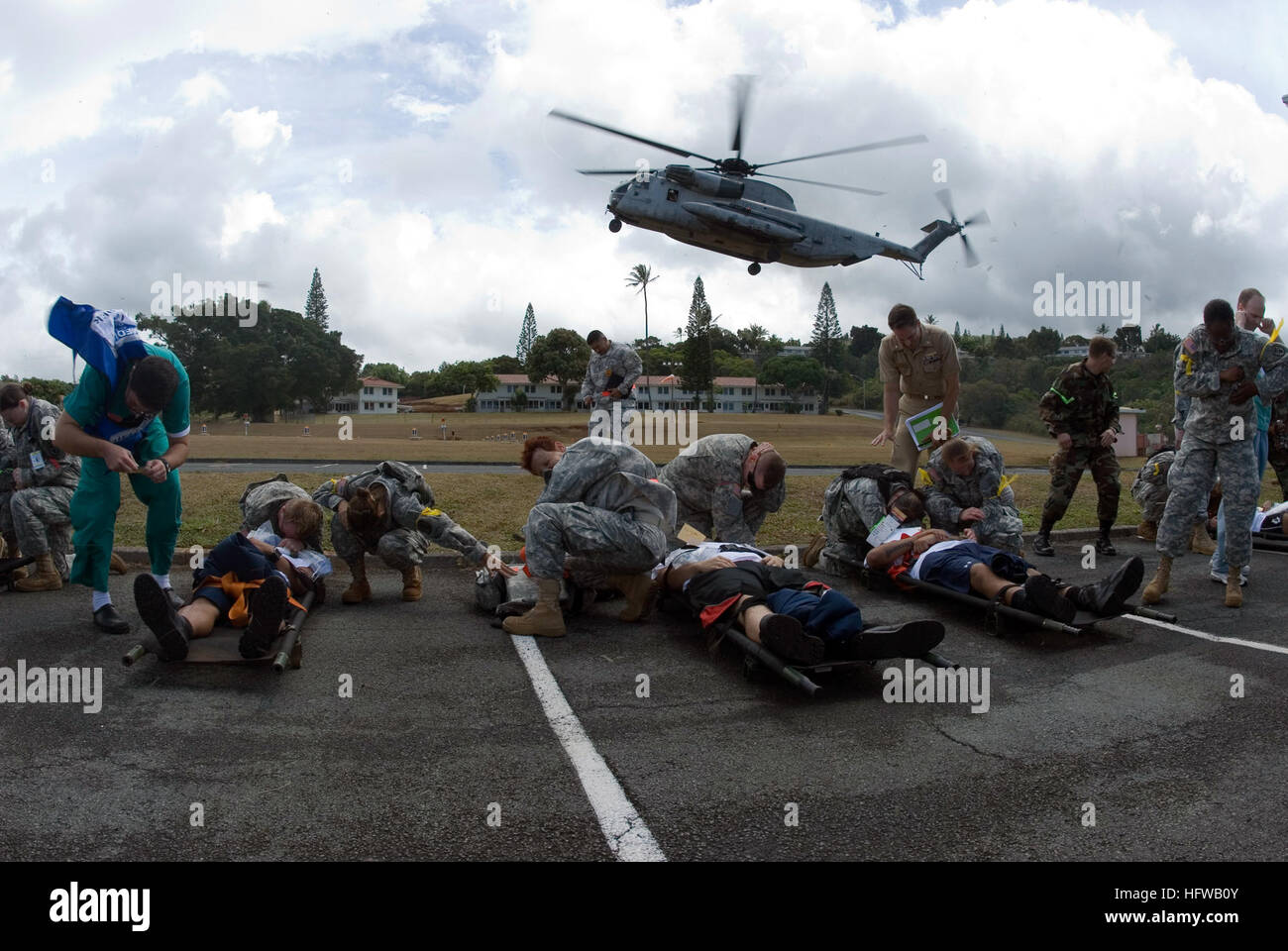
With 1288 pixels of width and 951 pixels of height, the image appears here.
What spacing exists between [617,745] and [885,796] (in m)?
1.15

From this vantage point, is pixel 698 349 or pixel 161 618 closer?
pixel 161 618

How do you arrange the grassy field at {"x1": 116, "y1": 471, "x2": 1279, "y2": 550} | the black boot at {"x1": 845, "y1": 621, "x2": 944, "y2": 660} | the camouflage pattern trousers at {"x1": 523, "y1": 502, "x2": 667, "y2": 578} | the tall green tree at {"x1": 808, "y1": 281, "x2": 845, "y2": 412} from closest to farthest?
the black boot at {"x1": 845, "y1": 621, "x2": 944, "y2": 660}
the camouflage pattern trousers at {"x1": 523, "y1": 502, "x2": 667, "y2": 578}
the grassy field at {"x1": 116, "y1": 471, "x2": 1279, "y2": 550}
the tall green tree at {"x1": 808, "y1": 281, "x2": 845, "y2": 412}

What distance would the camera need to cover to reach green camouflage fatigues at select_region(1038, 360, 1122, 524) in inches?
346

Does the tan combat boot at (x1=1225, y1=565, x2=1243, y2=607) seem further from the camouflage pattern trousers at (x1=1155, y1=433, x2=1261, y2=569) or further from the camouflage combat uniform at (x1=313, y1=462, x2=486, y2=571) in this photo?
the camouflage combat uniform at (x1=313, y1=462, x2=486, y2=571)

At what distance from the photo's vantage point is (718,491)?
22.5 feet

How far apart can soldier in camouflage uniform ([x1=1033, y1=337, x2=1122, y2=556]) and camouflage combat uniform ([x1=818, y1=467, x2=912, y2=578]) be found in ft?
7.84

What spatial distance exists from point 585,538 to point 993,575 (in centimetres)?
277

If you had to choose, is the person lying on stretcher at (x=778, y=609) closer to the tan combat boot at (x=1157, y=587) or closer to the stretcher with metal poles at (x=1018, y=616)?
the stretcher with metal poles at (x=1018, y=616)

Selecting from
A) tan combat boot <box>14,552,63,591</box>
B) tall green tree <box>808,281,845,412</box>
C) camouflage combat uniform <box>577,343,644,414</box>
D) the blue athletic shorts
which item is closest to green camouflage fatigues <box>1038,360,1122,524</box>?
the blue athletic shorts

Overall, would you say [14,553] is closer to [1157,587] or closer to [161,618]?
[161,618]

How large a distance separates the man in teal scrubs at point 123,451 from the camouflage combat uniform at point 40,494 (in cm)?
167

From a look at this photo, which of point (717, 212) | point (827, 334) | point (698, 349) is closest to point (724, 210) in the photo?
point (717, 212)

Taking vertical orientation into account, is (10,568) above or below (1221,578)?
above

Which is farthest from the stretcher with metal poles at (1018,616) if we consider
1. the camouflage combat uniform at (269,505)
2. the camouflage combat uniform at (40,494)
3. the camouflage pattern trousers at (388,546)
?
the camouflage combat uniform at (40,494)
